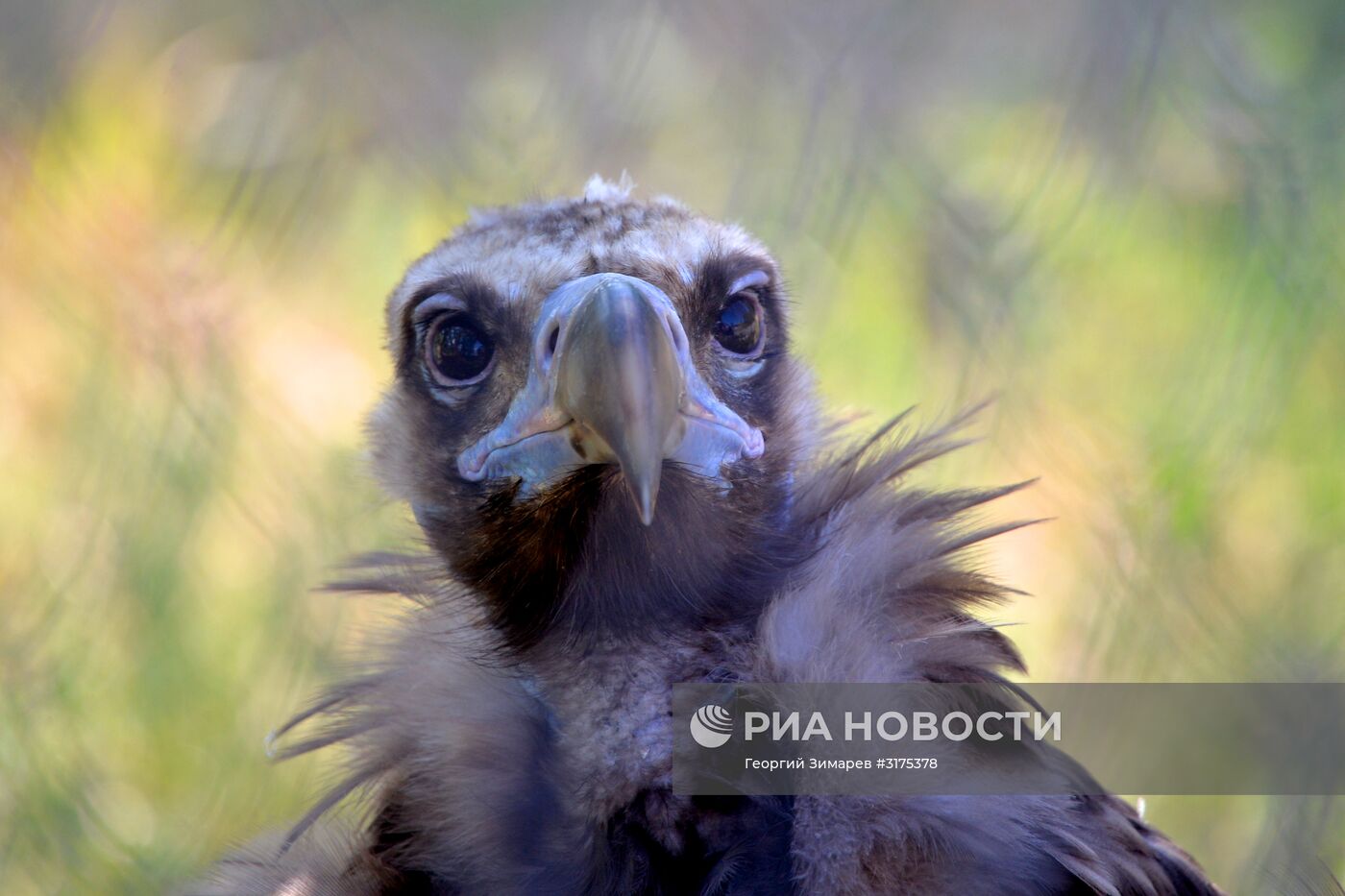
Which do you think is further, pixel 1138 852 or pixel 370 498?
pixel 370 498

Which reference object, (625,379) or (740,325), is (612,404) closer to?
(625,379)

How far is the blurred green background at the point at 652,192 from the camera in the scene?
6.12 feet

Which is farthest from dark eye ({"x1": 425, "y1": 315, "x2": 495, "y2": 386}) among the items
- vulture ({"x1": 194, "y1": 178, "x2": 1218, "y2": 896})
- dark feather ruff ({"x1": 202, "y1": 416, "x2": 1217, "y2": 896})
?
dark feather ruff ({"x1": 202, "y1": 416, "x2": 1217, "y2": 896})

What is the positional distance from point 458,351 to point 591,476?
0.21m

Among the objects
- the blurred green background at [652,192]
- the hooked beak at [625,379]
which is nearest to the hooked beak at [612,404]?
the hooked beak at [625,379]

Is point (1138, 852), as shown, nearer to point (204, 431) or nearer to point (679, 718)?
point (679, 718)

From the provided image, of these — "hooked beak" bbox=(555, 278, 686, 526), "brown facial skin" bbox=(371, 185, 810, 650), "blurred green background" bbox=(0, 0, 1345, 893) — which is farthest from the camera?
"blurred green background" bbox=(0, 0, 1345, 893)

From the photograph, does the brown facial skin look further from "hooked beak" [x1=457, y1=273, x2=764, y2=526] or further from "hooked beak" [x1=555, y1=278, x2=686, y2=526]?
"hooked beak" [x1=555, y1=278, x2=686, y2=526]

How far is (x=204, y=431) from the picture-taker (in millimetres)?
1978

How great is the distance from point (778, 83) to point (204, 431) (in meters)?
1.06

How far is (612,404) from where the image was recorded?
981 millimetres

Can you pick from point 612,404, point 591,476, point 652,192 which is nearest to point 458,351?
point 591,476

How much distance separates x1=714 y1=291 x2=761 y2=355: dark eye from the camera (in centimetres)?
126

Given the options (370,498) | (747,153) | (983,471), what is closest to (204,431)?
(370,498)
